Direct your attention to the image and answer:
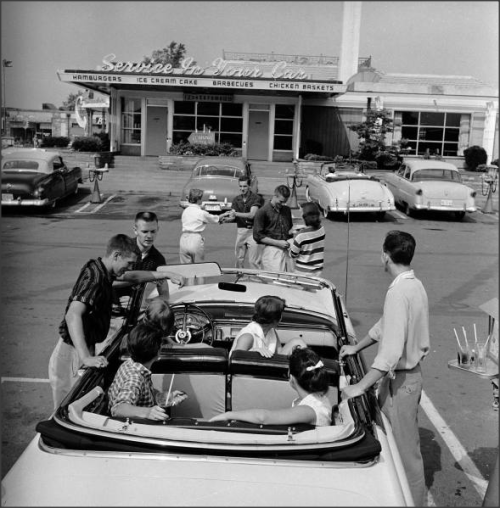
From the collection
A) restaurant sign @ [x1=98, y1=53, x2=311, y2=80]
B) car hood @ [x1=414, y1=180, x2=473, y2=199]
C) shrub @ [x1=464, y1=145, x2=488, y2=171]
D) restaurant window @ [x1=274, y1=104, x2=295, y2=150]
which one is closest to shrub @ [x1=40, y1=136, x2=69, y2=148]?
restaurant sign @ [x1=98, y1=53, x2=311, y2=80]

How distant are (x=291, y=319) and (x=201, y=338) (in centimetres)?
66

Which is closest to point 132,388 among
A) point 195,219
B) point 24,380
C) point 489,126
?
point 24,380

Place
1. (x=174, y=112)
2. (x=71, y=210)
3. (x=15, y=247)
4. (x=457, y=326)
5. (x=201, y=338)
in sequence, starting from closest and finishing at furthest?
(x=201, y=338) < (x=457, y=326) < (x=15, y=247) < (x=71, y=210) < (x=174, y=112)

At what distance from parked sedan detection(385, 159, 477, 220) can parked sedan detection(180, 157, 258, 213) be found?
13.7ft

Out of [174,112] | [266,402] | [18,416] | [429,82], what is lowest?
[18,416]

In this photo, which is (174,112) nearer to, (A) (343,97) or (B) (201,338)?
(A) (343,97)

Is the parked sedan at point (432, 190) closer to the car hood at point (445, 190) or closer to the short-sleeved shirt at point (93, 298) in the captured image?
the car hood at point (445, 190)

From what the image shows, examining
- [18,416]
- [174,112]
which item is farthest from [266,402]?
[174,112]

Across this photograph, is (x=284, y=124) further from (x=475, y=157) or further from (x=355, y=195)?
(x=355, y=195)

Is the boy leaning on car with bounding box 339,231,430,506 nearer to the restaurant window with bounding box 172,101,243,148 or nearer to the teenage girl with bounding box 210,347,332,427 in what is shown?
the teenage girl with bounding box 210,347,332,427

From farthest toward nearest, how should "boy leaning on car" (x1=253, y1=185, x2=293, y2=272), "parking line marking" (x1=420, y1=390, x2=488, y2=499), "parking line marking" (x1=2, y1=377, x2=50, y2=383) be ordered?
"boy leaning on car" (x1=253, y1=185, x2=293, y2=272) < "parking line marking" (x1=2, y1=377, x2=50, y2=383) < "parking line marking" (x1=420, y1=390, x2=488, y2=499)

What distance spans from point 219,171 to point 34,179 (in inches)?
191

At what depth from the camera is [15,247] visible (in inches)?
488

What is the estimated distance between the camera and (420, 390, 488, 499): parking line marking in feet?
13.8
